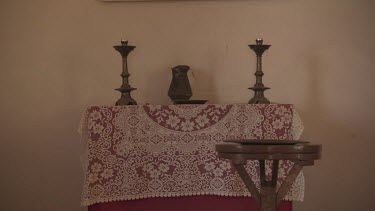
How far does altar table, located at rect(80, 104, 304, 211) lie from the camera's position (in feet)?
7.88

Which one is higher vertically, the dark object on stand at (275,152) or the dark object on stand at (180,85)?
the dark object on stand at (180,85)

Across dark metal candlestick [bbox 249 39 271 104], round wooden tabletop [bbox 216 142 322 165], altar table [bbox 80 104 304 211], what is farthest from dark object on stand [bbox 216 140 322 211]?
dark metal candlestick [bbox 249 39 271 104]

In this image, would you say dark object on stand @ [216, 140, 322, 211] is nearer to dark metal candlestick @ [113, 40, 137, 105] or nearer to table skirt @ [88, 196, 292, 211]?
table skirt @ [88, 196, 292, 211]

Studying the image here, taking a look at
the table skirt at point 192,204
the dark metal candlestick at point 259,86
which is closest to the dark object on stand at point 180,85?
the dark metal candlestick at point 259,86

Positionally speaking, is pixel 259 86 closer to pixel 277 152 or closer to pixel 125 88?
pixel 125 88

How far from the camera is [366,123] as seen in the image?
123 inches

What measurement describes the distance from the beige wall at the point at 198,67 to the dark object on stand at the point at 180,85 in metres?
0.27

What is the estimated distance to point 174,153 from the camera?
7.95 feet

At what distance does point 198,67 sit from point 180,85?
1.14 feet

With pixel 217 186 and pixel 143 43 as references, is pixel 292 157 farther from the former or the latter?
pixel 143 43

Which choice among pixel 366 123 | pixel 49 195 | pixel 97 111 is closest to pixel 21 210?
pixel 49 195

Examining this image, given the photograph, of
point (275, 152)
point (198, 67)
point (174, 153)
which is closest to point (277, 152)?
point (275, 152)

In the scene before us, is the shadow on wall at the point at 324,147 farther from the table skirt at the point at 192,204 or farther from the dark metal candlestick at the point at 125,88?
the dark metal candlestick at the point at 125,88

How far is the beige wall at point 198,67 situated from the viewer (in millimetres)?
3100
